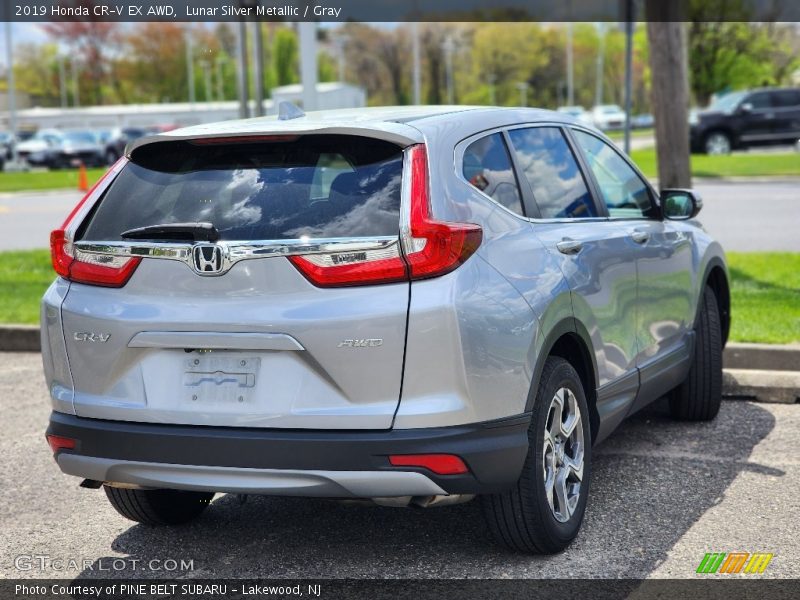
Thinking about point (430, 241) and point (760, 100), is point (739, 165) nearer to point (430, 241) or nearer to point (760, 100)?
point (760, 100)

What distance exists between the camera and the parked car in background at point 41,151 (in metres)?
49.2

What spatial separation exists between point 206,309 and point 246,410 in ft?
1.22

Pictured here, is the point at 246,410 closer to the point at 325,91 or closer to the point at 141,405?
the point at 141,405

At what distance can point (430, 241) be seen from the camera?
3791 millimetres

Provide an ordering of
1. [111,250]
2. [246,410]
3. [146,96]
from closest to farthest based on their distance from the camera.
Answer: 1. [246,410]
2. [111,250]
3. [146,96]

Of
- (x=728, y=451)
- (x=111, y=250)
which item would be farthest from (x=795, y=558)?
(x=111, y=250)

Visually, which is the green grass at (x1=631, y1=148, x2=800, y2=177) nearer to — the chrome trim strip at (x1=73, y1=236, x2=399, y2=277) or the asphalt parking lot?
the asphalt parking lot

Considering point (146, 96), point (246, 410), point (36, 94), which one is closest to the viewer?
point (246, 410)

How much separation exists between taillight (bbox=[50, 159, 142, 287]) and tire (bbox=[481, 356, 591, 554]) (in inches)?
60.6

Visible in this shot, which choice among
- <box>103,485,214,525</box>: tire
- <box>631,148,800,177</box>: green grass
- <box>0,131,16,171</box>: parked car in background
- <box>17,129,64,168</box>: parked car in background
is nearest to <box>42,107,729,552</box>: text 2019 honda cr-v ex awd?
<box>103,485,214,525</box>: tire

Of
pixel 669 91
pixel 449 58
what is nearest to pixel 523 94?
pixel 449 58

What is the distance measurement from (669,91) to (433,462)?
8.83 metres

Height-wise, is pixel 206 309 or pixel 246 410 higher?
pixel 206 309

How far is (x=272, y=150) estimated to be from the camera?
4.11 m
